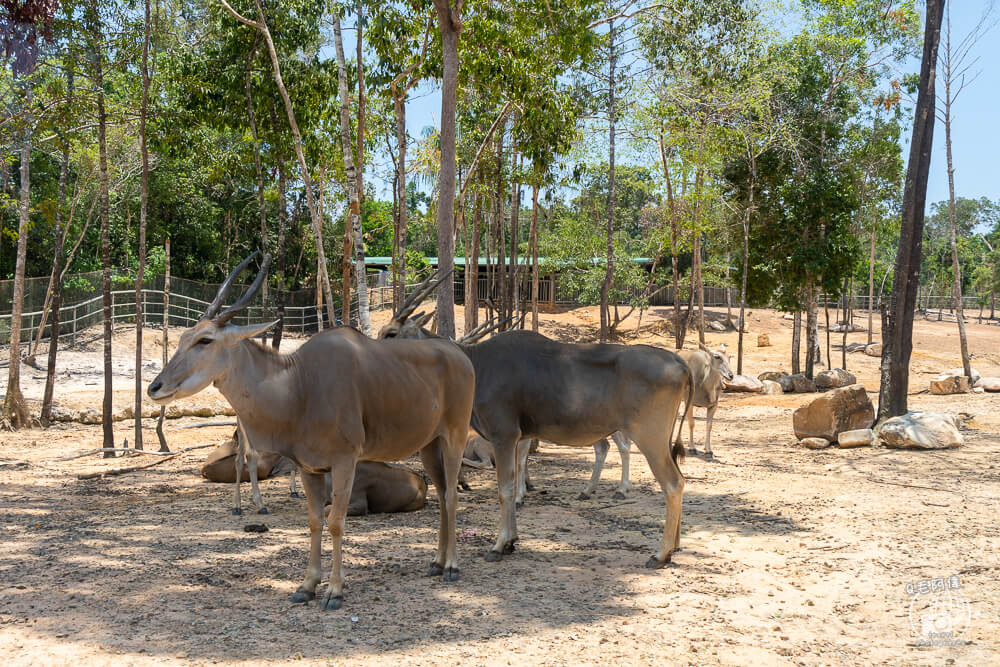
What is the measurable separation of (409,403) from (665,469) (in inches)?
93.2

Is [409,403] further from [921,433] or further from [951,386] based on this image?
[951,386]

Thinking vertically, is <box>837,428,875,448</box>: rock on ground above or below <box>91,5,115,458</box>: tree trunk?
below

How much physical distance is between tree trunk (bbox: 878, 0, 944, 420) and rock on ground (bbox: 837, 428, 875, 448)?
1574 mm

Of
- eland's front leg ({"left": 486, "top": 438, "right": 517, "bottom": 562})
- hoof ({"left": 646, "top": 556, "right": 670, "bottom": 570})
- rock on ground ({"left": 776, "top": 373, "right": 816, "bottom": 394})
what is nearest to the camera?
hoof ({"left": 646, "top": 556, "right": 670, "bottom": 570})

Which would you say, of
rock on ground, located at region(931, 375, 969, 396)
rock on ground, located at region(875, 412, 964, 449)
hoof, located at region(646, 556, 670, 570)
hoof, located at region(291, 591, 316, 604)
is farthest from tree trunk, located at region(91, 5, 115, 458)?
rock on ground, located at region(931, 375, 969, 396)

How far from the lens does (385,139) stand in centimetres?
2669

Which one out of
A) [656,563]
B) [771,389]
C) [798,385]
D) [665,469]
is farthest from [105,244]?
[798,385]

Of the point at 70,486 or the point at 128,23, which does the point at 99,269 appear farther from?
the point at 70,486

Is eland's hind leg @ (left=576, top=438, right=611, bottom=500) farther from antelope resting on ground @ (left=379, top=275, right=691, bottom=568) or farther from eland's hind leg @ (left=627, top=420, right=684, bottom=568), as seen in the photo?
eland's hind leg @ (left=627, top=420, right=684, bottom=568)

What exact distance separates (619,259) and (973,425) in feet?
86.5

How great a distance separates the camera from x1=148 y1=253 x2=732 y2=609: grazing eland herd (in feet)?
18.8

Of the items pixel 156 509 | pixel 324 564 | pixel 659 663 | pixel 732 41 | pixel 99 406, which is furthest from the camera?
pixel 732 41

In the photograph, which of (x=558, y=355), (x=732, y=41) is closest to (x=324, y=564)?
(x=558, y=355)

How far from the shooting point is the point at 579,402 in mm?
7488
